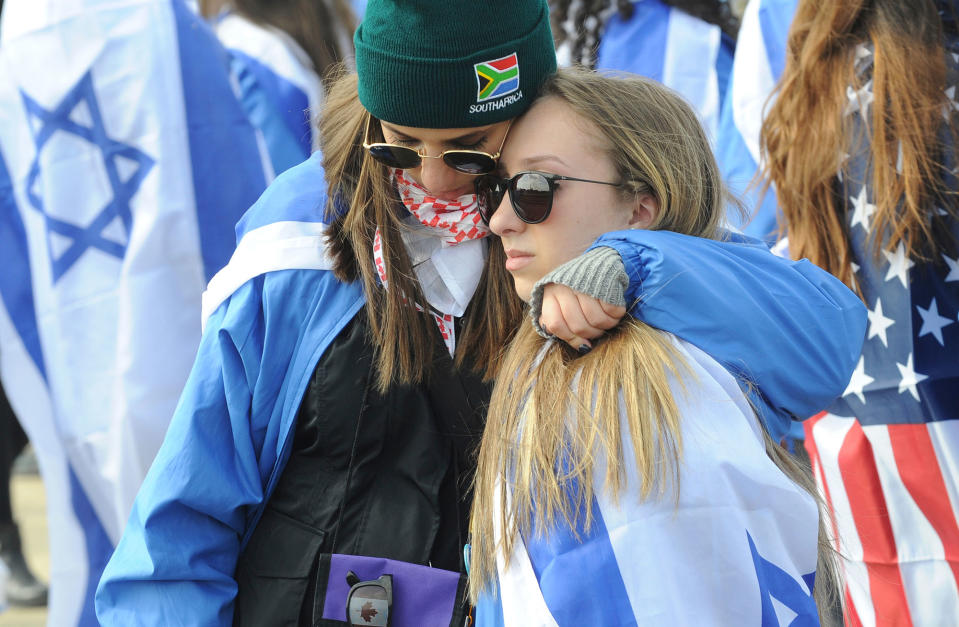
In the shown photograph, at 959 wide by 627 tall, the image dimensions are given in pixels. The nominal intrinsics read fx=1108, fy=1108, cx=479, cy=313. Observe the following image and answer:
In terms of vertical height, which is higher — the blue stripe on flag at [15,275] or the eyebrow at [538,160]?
the eyebrow at [538,160]

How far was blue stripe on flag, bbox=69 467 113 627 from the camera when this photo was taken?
10.2ft

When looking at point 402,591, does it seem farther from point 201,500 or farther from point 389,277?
point 389,277

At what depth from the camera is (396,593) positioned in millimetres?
1827

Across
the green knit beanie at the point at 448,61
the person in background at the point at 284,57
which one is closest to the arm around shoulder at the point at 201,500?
the green knit beanie at the point at 448,61

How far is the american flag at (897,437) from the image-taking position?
7.58ft

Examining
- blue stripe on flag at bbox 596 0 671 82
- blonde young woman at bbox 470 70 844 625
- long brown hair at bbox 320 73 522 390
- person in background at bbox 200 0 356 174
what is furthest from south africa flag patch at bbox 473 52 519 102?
person in background at bbox 200 0 356 174

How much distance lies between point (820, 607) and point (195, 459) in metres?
1.03

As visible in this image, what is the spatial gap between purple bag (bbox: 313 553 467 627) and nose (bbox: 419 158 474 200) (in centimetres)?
62

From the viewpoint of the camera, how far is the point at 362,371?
186cm

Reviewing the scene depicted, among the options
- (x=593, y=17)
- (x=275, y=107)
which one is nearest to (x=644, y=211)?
(x=593, y=17)

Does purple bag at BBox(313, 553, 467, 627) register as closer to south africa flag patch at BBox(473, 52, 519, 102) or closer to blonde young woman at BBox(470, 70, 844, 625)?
blonde young woman at BBox(470, 70, 844, 625)

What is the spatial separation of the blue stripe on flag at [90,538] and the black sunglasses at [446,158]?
1.81 m

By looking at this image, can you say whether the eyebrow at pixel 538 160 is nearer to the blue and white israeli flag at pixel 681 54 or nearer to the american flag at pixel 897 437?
the american flag at pixel 897 437

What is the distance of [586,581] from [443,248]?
65 centimetres
